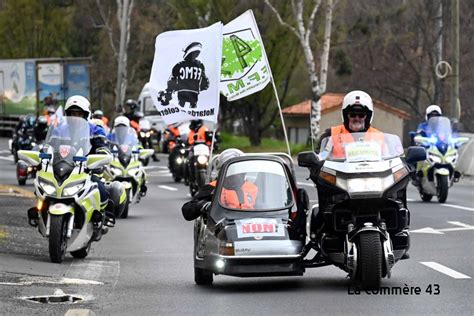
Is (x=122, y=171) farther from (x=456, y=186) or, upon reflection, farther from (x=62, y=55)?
(x=62, y=55)

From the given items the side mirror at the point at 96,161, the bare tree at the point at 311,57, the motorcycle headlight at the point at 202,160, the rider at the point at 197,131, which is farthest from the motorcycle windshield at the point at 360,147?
the bare tree at the point at 311,57

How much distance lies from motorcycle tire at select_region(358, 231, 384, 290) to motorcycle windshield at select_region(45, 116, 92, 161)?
460 centimetres

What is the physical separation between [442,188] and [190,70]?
10.3 m

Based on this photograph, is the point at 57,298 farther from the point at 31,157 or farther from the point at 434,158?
the point at 434,158

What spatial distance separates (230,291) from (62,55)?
2783 inches

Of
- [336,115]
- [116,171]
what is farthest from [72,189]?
[336,115]

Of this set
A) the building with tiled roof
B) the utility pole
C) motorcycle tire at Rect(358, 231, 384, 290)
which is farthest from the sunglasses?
the building with tiled roof

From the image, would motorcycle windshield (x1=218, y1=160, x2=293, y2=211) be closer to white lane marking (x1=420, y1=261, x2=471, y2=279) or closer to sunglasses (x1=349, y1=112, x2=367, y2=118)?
sunglasses (x1=349, y1=112, x2=367, y2=118)

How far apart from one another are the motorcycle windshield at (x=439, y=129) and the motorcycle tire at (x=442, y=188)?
2.64 ft

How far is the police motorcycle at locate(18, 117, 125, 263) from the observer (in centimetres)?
1502

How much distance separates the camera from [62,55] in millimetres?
82062

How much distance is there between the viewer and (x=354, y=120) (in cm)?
1269

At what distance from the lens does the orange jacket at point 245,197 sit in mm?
12750

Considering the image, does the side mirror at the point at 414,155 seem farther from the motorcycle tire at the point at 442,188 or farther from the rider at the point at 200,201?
the motorcycle tire at the point at 442,188
